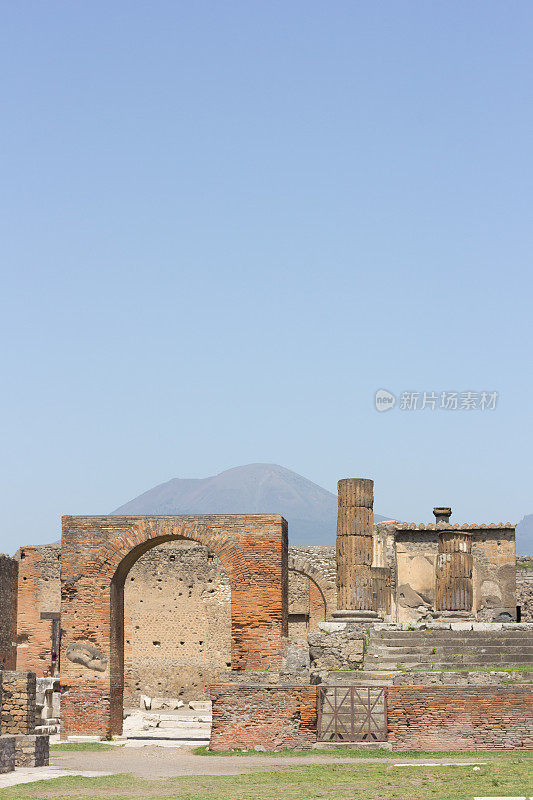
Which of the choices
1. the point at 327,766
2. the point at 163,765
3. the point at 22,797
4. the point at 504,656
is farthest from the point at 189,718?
the point at 22,797

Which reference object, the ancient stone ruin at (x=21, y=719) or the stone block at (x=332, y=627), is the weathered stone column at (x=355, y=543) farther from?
the ancient stone ruin at (x=21, y=719)

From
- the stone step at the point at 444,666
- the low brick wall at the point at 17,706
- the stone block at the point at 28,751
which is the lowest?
the stone block at the point at 28,751

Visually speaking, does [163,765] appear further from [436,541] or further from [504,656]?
[436,541]

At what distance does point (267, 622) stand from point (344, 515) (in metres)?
3.68

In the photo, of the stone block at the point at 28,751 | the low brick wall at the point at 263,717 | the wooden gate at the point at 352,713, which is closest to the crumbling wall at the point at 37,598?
the low brick wall at the point at 263,717

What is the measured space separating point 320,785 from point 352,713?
512cm

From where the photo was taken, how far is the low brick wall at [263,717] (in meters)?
18.3

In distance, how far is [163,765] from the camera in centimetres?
1675

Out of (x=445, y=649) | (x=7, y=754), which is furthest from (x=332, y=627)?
(x=7, y=754)

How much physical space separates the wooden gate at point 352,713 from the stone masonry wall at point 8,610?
1357 centimetres

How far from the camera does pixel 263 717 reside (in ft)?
61.2

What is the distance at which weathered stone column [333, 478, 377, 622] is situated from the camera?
2402 centimetres

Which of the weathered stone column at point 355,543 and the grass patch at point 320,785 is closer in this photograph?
the grass patch at point 320,785

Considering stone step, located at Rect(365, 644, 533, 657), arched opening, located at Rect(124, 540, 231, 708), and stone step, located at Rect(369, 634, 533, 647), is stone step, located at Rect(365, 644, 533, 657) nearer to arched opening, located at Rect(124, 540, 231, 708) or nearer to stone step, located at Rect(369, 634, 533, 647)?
stone step, located at Rect(369, 634, 533, 647)
